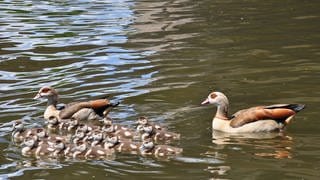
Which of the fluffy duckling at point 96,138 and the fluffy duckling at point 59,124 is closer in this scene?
the fluffy duckling at point 96,138

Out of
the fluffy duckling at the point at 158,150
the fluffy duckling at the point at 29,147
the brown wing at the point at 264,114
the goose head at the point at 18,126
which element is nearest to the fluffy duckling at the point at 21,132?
the goose head at the point at 18,126

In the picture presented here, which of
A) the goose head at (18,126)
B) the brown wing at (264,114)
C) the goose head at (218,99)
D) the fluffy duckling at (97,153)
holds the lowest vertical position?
the fluffy duckling at (97,153)

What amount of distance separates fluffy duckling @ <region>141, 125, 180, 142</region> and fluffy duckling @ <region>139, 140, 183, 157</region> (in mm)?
578

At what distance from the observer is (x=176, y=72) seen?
15.6m

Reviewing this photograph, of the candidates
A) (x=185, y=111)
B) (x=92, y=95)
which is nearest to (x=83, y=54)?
(x=92, y=95)

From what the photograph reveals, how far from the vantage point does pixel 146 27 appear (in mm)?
21828

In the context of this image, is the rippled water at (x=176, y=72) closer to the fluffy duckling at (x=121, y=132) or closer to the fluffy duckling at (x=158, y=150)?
the fluffy duckling at (x=158, y=150)

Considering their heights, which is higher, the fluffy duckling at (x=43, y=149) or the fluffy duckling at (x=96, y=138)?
the fluffy duckling at (x=96, y=138)

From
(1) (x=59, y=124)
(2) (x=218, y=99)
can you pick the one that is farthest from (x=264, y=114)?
(1) (x=59, y=124)

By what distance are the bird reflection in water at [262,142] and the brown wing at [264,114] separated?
188 millimetres

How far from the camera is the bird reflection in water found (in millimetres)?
10250

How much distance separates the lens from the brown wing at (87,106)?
12570mm

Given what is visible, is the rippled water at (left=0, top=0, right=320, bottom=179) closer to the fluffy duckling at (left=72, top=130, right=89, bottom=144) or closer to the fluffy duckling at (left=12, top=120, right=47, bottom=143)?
the fluffy duckling at (left=12, top=120, right=47, bottom=143)

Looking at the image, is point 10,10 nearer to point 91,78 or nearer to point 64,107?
point 91,78
